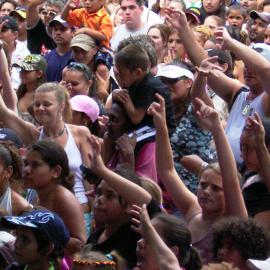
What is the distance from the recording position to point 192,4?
545 inches

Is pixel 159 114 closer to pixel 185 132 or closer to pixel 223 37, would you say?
pixel 223 37

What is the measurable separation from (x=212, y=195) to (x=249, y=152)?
0.40 m

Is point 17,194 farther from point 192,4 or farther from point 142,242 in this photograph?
point 192,4

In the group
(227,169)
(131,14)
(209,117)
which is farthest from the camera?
(131,14)

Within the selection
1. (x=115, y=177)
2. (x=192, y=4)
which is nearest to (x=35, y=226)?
(x=115, y=177)

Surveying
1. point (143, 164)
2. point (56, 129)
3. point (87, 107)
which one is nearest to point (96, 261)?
point (143, 164)

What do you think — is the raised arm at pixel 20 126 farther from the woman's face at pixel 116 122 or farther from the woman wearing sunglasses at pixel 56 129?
the woman's face at pixel 116 122

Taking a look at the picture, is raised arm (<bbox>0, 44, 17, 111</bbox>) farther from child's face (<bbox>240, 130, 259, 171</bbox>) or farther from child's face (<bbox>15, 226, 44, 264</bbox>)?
child's face (<bbox>15, 226, 44, 264</bbox>)

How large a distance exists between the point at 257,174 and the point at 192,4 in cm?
771

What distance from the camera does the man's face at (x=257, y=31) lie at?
1123cm

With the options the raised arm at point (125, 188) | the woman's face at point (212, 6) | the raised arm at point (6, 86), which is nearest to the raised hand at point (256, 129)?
the raised arm at point (125, 188)

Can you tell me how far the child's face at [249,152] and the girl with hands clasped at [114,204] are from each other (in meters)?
0.67

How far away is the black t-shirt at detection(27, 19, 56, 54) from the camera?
12.1 metres

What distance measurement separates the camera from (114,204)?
20.1ft
